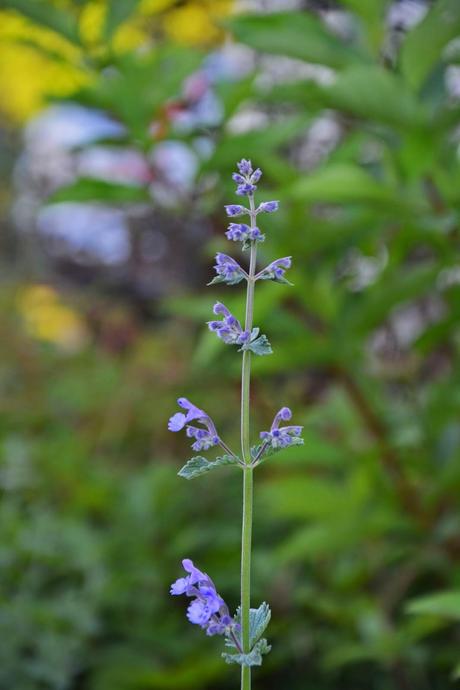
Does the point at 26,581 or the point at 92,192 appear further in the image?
the point at 26,581

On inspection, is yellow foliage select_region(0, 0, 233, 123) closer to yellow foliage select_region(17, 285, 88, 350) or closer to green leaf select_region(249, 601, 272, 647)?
yellow foliage select_region(17, 285, 88, 350)

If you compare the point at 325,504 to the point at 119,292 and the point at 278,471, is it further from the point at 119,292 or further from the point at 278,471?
the point at 119,292

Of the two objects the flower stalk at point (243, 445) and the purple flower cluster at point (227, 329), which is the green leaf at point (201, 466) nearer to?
the flower stalk at point (243, 445)

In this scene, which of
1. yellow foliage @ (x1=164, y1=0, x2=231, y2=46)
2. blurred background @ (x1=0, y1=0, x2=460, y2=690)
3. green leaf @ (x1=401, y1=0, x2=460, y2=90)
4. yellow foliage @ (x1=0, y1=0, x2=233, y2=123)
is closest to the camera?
green leaf @ (x1=401, y1=0, x2=460, y2=90)

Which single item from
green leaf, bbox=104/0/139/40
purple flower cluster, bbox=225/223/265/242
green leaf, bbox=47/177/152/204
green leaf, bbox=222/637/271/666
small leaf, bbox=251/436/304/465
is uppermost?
green leaf, bbox=104/0/139/40

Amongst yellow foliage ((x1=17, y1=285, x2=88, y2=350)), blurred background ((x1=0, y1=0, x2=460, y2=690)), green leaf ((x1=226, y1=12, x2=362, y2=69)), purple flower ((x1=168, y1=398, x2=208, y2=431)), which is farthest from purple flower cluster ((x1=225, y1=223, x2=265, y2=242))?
yellow foliage ((x1=17, y1=285, x2=88, y2=350))

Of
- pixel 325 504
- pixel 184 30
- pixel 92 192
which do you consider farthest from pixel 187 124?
pixel 184 30
